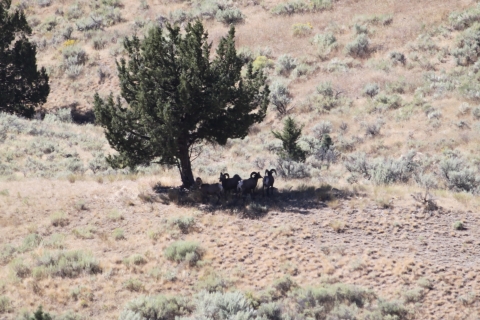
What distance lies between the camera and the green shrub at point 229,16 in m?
47.4

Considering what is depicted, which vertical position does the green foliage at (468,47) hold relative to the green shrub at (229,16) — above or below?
below

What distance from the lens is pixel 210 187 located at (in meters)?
17.8

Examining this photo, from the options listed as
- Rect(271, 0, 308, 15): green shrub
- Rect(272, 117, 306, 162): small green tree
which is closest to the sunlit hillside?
Rect(272, 117, 306, 162): small green tree

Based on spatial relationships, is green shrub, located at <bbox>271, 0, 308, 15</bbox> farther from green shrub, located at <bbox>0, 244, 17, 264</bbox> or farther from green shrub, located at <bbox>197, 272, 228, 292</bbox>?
green shrub, located at <bbox>197, 272, 228, 292</bbox>

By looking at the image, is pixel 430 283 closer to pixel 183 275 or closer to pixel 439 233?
pixel 439 233

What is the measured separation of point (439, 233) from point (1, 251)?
520 inches

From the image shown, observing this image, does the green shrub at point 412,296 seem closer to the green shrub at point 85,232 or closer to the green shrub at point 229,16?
the green shrub at point 85,232

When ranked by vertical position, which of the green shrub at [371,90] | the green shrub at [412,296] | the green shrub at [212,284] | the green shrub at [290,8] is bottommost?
the green shrub at [412,296]

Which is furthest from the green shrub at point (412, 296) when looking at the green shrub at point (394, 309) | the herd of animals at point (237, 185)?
the herd of animals at point (237, 185)

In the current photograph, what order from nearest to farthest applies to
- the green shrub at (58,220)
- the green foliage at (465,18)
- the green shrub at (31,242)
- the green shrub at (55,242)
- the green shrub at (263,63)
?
the green shrub at (31,242) < the green shrub at (55,242) < the green shrub at (58,220) < the green foliage at (465,18) < the green shrub at (263,63)

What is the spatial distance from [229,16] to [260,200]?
109 feet

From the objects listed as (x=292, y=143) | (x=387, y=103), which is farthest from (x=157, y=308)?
(x=387, y=103)

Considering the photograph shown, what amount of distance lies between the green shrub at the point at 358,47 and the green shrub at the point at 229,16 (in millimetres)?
12170

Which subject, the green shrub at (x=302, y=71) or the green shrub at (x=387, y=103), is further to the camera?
the green shrub at (x=302, y=71)
